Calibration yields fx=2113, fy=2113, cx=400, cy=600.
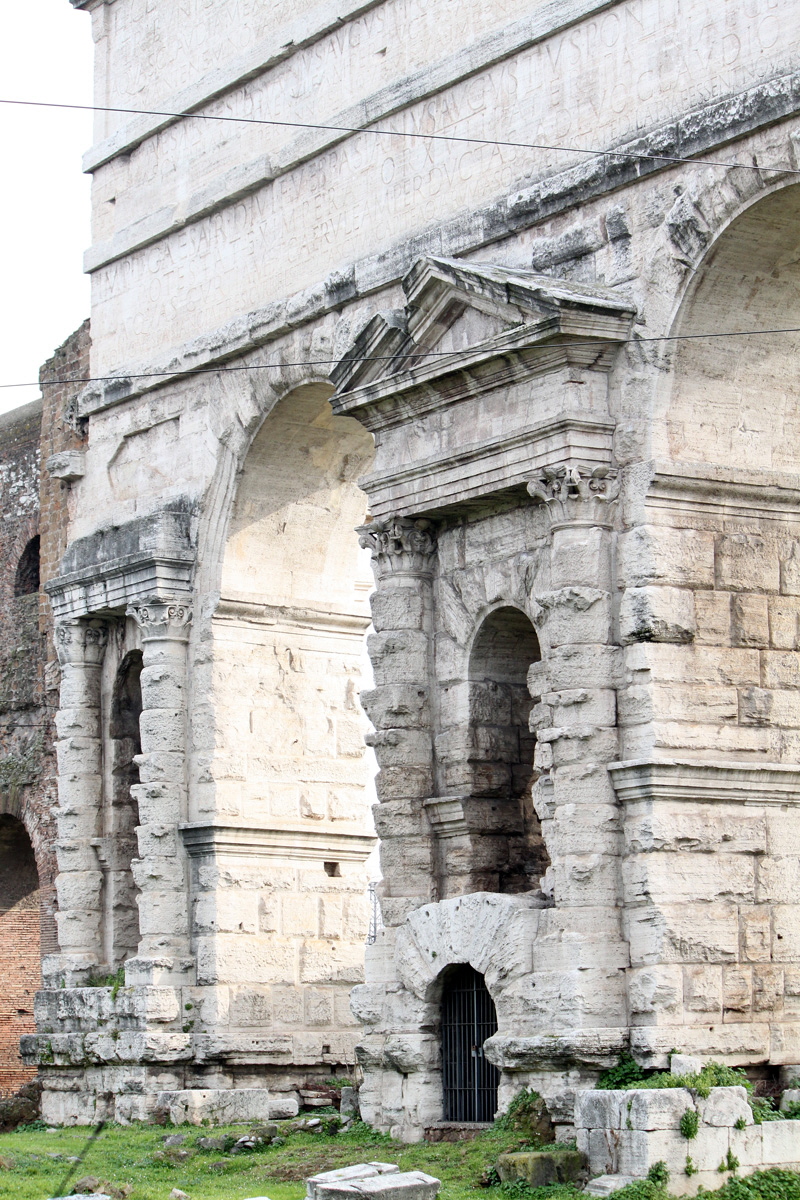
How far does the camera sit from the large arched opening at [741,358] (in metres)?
13.6

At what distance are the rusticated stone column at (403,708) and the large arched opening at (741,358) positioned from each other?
2.47m

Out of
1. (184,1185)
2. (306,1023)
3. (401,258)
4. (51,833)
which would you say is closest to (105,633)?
(51,833)

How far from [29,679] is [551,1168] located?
1090 centimetres

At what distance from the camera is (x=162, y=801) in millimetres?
18219

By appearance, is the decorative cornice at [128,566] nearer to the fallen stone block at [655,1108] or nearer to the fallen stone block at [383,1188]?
the fallen stone block at [383,1188]

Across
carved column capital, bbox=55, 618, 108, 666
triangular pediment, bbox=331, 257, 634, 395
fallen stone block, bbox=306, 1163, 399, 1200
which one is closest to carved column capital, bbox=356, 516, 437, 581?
triangular pediment, bbox=331, 257, 634, 395

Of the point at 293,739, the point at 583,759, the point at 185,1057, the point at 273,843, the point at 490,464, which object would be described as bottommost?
the point at 185,1057

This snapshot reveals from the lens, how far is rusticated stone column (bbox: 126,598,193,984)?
711 inches

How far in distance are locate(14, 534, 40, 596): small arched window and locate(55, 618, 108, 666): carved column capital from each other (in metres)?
3.30

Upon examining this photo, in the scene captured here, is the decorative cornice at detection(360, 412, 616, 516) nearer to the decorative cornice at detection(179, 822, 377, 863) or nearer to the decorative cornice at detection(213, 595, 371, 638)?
the decorative cornice at detection(213, 595, 371, 638)

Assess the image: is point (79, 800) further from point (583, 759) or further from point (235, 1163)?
point (583, 759)

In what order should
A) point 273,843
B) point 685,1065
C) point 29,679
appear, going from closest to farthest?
1. point 685,1065
2. point 273,843
3. point 29,679

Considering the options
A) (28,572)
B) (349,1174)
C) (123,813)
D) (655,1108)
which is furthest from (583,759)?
(28,572)

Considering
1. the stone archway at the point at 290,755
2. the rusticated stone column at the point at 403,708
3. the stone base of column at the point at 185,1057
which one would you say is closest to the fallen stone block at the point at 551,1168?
the rusticated stone column at the point at 403,708
